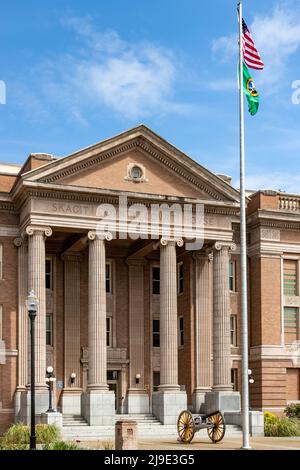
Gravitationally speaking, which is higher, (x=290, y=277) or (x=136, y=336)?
(x=290, y=277)

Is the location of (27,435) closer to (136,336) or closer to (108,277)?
(136,336)

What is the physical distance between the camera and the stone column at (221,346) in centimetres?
5059

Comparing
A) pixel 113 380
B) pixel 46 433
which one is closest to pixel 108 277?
pixel 113 380

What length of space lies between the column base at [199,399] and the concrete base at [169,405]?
3.50 m

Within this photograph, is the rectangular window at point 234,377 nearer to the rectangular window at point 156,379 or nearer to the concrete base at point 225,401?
the rectangular window at point 156,379

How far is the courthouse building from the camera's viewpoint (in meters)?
47.9

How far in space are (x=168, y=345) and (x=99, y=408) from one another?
5.46 meters

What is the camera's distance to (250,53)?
35.4 meters

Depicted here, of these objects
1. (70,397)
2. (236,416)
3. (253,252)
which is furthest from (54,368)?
(253,252)

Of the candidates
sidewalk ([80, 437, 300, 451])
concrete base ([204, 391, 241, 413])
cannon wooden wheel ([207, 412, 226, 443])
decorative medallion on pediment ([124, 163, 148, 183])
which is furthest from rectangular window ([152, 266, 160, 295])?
cannon wooden wheel ([207, 412, 226, 443])

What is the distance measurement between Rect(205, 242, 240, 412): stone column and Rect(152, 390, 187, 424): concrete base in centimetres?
252

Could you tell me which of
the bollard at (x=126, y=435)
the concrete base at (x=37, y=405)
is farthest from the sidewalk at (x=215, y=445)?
the concrete base at (x=37, y=405)
